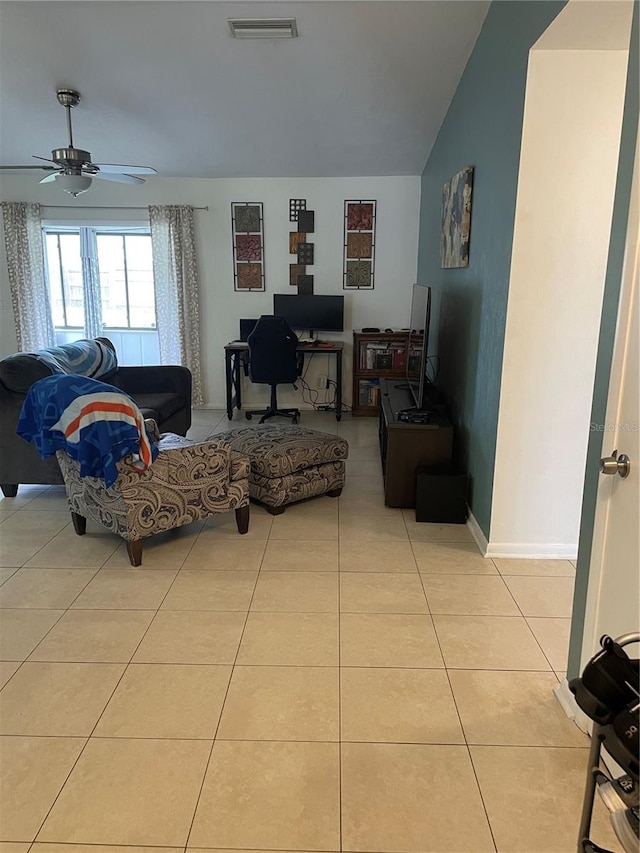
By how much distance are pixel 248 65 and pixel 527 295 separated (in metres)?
2.49

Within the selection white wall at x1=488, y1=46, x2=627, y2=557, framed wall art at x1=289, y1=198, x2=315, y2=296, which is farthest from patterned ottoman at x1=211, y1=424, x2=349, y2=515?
framed wall art at x1=289, y1=198, x2=315, y2=296

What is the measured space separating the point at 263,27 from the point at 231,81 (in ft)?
2.41

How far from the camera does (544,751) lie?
172 centimetres

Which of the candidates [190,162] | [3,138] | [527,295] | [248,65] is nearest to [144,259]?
[190,162]

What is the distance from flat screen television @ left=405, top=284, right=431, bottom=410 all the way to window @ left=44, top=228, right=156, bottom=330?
3306 mm

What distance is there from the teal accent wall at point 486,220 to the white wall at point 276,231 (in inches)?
72.6

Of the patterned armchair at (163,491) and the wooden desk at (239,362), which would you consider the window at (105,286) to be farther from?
the patterned armchair at (163,491)

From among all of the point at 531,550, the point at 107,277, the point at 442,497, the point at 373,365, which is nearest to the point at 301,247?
the point at 373,365

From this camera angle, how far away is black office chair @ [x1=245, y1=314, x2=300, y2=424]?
17.5ft

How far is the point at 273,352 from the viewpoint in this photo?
541 cm

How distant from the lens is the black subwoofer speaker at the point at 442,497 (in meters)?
3.30

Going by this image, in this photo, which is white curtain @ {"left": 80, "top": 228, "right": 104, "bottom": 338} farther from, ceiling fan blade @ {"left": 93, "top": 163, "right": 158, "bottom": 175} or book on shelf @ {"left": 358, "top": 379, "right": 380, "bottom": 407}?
book on shelf @ {"left": 358, "top": 379, "right": 380, "bottom": 407}

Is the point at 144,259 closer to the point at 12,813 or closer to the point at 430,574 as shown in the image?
the point at 430,574

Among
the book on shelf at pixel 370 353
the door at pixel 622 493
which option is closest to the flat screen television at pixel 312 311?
the book on shelf at pixel 370 353
